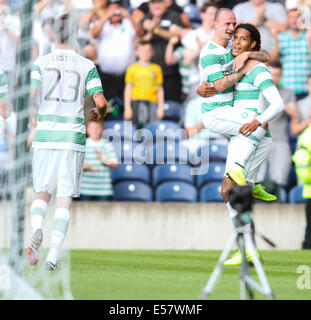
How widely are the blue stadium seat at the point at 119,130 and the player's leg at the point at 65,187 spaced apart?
5.05 m

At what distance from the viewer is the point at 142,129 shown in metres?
13.4

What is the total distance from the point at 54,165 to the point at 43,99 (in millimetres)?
566

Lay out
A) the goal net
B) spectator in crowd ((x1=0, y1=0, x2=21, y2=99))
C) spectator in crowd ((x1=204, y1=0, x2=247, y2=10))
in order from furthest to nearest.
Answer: spectator in crowd ((x1=204, y1=0, x2=247, y2=10))
spectator in crowd ((x1=0, y1=0, x2=21, y2=99))
the goal net

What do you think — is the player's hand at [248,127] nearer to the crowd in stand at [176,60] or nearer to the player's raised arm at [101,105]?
the player's raised arm at [101,105]

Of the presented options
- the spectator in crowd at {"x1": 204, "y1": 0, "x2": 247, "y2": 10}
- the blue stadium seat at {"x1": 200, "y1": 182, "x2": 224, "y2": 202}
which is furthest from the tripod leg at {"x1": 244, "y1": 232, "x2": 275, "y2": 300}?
the spectator in crowd at {"x1": 204, "y1": 0, "x2": 247, "y2": 10}

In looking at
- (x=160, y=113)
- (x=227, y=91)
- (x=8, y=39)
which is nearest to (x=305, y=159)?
(x=160, y=113)

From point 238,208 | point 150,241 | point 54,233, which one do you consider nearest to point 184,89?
point 150,241

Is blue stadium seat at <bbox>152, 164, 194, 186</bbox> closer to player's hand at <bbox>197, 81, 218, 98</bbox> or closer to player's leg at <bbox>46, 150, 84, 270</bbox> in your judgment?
player's hand at <bbox>197, 81, 218, 98</bbox>

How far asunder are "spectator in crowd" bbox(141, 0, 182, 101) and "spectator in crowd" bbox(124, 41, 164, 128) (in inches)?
17.7

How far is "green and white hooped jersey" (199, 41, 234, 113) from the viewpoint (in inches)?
338

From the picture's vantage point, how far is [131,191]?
13.3m

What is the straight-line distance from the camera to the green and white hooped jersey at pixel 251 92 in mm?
8359

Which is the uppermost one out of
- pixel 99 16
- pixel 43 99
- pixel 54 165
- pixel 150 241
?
pixel 99 16

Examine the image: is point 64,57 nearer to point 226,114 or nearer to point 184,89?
point 226,114
